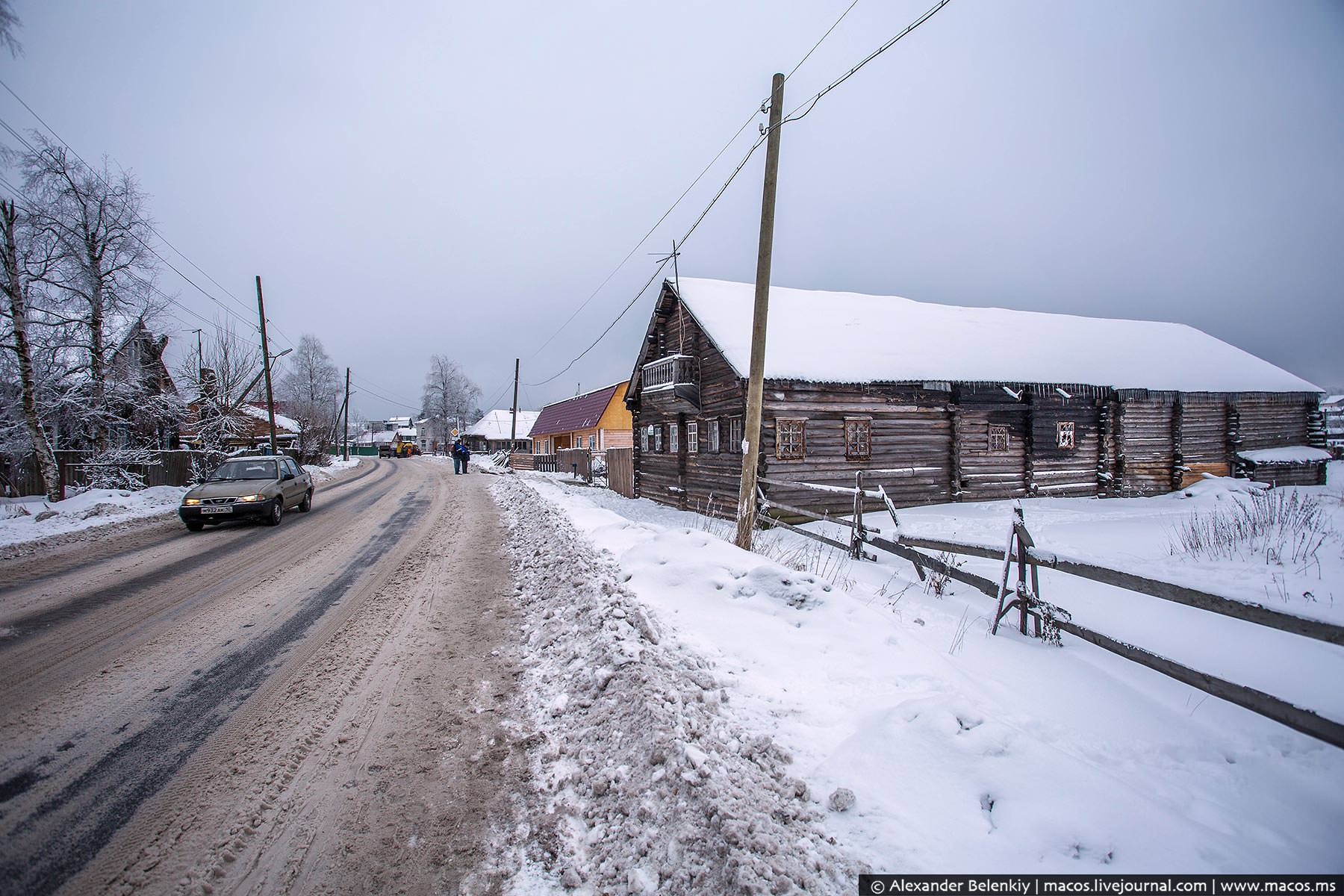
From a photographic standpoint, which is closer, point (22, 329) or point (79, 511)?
point (79, 511)

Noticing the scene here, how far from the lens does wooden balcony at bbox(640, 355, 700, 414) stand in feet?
53.6

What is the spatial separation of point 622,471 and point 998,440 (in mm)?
14091

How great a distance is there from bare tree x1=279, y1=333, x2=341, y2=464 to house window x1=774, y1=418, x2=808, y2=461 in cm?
4220

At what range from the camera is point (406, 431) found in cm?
9725

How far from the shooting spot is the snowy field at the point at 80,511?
10984 millimetres

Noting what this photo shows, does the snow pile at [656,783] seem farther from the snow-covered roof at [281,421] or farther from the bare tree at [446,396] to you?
the bare tree at [446,396]

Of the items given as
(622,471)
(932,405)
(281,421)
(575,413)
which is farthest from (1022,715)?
(281,421)

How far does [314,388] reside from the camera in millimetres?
52250

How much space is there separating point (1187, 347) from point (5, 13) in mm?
35018

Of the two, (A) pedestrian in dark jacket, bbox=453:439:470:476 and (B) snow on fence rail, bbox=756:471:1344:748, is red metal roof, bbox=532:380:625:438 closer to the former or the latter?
(A) pedestrian in dark jacket, bbox=453:439:470:476

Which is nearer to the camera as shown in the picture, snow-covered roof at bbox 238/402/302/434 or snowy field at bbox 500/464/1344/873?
snowy field at bbox 500/464/1344/873

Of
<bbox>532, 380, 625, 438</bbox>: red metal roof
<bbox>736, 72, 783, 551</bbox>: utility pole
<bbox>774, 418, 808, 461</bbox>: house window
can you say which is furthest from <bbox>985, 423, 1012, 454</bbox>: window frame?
<bbox>532, 380, 625, 438</bbox>: red metal roof

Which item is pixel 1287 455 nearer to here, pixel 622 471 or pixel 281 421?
pixel 622 471

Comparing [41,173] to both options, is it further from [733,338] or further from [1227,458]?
[1227,458]
